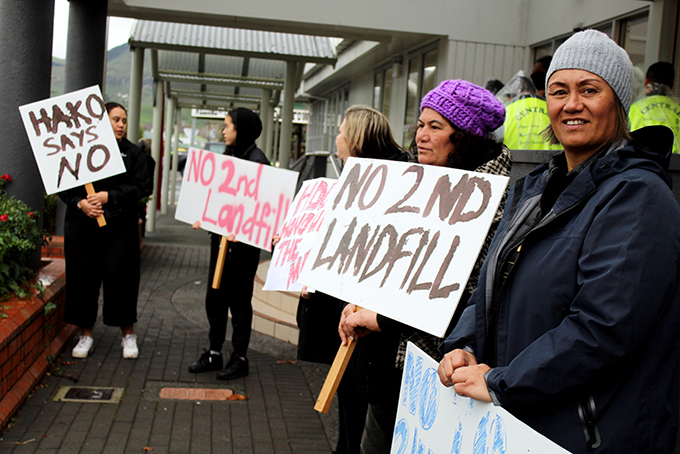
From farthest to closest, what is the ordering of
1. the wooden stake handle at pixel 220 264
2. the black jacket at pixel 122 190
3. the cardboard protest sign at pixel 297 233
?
1. the black jacket at pixel 122 190
2. the wooden stake handle at pixel 220 264
3. the cardboard protest sign at pixel 297 233

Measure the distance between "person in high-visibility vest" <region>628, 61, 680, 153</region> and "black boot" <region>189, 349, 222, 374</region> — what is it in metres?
3.65

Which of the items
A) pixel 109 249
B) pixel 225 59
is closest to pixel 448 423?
pixel 109 249

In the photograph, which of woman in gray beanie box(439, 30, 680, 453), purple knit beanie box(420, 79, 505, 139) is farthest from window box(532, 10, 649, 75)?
woman in gray beanie box(439, 30, 680, 453)

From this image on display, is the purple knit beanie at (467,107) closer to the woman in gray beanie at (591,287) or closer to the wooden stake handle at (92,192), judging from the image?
the woman in gray beanie at (591,287)

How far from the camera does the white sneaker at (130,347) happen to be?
5.61 metres

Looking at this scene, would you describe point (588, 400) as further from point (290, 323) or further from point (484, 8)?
point (484, 8)

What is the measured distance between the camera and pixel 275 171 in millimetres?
5074

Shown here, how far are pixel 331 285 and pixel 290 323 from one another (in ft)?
12.8

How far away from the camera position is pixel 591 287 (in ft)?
5.17

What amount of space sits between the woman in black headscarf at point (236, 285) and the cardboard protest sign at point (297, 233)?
3.76 feet

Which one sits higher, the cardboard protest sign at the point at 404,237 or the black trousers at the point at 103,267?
the cardboard protest sign at the point at 404,237

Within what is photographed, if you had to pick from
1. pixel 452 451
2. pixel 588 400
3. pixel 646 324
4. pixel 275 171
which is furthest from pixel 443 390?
pixel 275 171

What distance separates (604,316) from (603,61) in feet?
2.34

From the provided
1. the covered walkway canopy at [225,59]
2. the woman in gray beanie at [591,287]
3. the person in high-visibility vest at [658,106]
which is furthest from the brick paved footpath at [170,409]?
the covered walkway canopy at [225,59]
